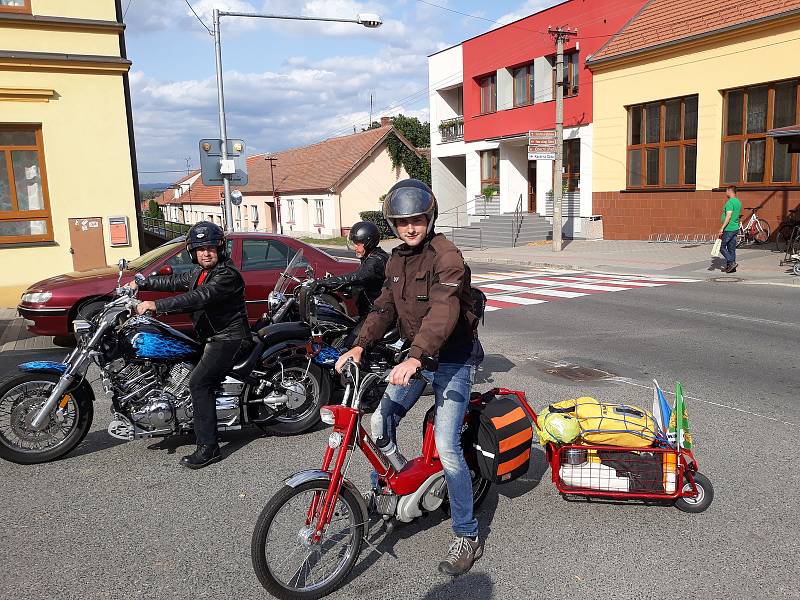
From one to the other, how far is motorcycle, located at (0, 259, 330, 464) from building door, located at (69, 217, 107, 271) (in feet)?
29.0

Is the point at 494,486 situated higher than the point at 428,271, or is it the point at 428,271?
the point at 428,271

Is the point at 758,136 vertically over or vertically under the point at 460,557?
over

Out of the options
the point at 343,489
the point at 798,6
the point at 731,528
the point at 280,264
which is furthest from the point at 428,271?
the point at 798,6

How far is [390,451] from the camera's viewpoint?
3.46 meters

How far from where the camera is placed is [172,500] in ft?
14.0

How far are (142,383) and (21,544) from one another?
1313 millimetres

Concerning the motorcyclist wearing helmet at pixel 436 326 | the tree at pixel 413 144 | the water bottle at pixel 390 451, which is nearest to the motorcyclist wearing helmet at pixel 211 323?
the motorcyclist wearing helmet at pixel 436 326

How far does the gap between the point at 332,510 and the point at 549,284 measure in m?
12.2

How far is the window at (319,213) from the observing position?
4400cm

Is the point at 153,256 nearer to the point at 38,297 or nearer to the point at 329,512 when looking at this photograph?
the point at 38,297

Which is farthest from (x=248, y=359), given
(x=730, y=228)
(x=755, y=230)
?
(x=755, y=230)

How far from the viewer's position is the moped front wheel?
9.78 feet

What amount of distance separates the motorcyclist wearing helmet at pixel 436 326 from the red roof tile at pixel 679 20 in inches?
762

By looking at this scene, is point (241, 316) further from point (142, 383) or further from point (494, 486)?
point (494, 486)
